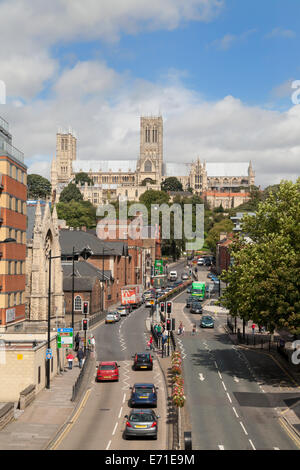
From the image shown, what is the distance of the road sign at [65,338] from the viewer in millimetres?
42250

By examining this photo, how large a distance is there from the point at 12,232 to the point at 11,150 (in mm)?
6975

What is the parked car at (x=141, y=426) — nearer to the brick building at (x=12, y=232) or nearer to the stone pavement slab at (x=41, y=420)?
the stone pavement slab at (x=41, y=420)

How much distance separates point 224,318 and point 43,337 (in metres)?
38.9

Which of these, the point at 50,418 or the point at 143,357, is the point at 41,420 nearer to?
the point at 50,418

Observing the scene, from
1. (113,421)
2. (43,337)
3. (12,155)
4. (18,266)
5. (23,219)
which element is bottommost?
(113,421)

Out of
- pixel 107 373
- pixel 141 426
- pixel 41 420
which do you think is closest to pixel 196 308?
pixel 107 373

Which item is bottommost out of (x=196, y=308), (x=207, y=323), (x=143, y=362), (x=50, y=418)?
(x=50, y=418)

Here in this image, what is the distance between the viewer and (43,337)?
4528 cm

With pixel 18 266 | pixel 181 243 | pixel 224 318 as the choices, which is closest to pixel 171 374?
pixel 18 266

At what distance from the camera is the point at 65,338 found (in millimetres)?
42375

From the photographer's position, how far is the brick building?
152 ft
